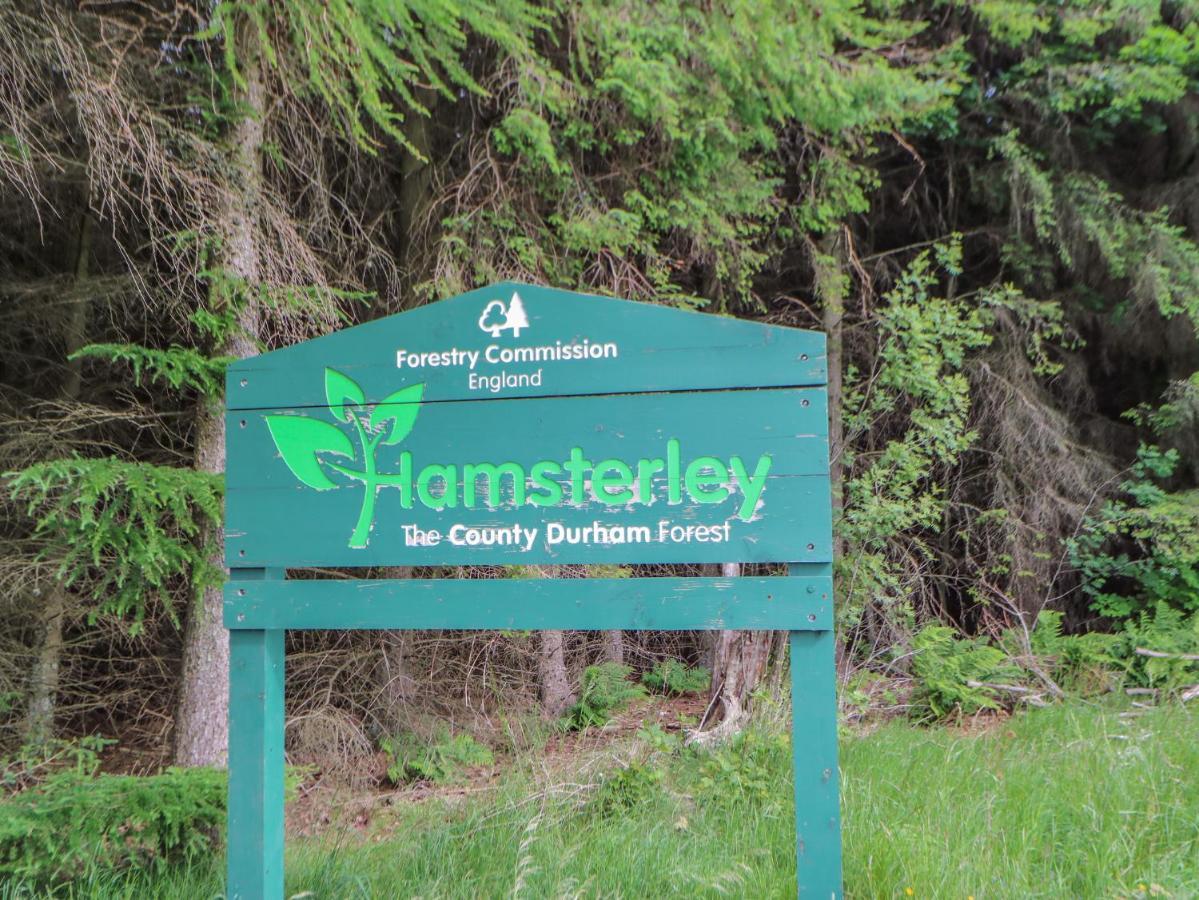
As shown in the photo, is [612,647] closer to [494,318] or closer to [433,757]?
[433,757]

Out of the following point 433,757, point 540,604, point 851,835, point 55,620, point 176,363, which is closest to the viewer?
point 540,604

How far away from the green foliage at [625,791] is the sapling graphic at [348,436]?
2.08 m

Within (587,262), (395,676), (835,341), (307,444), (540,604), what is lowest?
(395,676)

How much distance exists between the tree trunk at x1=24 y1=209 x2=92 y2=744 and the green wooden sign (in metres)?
3.06

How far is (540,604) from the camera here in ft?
8.47

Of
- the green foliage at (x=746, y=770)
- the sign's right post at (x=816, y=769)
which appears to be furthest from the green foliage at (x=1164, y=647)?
the sign's right post at (x=816, y=769)

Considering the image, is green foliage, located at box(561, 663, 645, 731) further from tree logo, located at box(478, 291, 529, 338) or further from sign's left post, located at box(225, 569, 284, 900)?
tree logo, located at box(478, 291, 529, 338)

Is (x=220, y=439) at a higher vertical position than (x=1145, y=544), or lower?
higher

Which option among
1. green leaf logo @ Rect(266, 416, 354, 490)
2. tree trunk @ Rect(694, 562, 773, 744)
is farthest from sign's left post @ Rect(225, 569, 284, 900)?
tree trunk @ Rect(694, 562, 773, 744)

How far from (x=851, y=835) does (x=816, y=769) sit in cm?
86

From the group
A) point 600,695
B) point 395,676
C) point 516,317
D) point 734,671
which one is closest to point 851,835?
point 516,317

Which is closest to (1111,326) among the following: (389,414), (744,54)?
(744,54)

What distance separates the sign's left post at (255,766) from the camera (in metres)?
2.68

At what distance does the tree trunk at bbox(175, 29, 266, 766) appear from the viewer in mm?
4402
